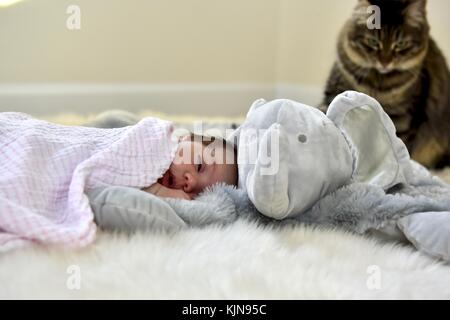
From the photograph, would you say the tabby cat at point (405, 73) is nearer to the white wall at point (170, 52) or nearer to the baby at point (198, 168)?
the white wall at point (170, 52)

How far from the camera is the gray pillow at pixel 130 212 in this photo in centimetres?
67

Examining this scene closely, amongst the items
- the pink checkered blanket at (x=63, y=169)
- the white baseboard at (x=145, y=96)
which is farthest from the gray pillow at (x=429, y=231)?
the white baseboard at (x=145, y=96)

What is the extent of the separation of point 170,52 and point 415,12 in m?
1.09

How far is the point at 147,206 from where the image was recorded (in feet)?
2.23

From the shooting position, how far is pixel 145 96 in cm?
213

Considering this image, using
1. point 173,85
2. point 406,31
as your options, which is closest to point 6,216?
point 406,31

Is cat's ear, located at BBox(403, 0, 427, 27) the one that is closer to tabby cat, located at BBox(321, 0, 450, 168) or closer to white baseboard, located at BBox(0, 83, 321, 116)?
tabby cat, located at BBox(321, 0, 450, 168)

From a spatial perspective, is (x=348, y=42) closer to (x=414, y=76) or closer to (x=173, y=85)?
(x=414, y=76)

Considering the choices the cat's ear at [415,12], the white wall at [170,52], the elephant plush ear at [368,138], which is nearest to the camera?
the elephant plush ear at [368,138]

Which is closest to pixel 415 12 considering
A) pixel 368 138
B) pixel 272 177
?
pixel 368 138

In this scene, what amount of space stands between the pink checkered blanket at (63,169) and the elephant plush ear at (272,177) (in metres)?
0.19

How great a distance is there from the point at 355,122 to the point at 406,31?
0.66 metres
